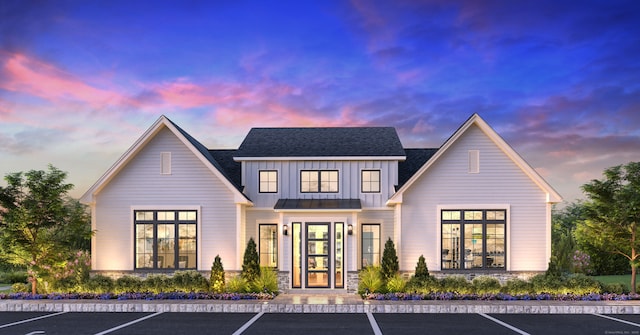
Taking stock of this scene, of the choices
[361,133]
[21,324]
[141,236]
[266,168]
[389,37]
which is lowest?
[21,324]

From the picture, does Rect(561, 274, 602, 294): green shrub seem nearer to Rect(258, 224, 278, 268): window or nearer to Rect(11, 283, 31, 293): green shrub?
Rect(258, 224, 278, 268): window

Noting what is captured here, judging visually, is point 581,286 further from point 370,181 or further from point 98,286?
point 98,286

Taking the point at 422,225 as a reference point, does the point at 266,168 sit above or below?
above

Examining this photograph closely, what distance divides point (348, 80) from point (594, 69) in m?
10.2

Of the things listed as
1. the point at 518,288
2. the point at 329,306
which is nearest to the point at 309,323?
the point at 329,306

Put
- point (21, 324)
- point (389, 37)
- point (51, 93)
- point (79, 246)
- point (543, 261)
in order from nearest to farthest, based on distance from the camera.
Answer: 1. point (21, 324)
2. point (543, 261)
3. point (389, 37)
4. point (51, 93)
5. point (79, 246)

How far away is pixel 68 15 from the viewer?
1734 cm

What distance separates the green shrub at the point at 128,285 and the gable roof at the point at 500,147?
32.0 feet

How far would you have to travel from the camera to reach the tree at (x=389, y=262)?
17.2m

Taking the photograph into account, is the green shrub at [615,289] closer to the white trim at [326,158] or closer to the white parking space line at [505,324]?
the white parking space line at [505,324]

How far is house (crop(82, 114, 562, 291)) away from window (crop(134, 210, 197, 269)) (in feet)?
0.13

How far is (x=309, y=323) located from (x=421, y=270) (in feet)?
19.6

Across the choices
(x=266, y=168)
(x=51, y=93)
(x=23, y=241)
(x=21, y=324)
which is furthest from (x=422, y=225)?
(x=51, y=93)

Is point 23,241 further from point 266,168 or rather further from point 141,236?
point 266,168
